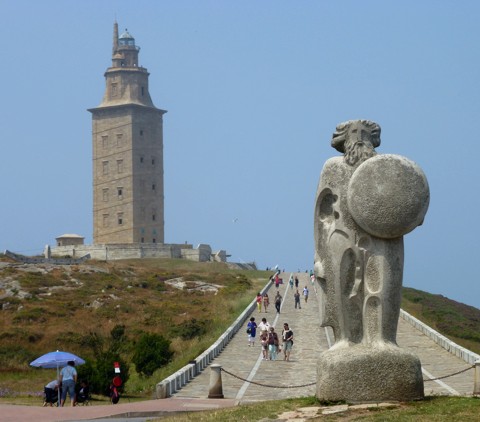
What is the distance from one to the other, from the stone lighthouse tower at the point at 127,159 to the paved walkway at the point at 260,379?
64.3 m

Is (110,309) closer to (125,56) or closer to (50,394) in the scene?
(50,394)

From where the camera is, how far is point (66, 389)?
72.6 feet

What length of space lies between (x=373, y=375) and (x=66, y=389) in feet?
34.8

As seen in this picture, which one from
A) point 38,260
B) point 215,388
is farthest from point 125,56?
point 215,388

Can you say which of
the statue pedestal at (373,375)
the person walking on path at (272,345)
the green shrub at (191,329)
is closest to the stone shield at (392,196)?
the statue pedestal at (373,375)

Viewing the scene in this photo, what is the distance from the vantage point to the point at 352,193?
13.0 m

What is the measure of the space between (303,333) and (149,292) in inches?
1197

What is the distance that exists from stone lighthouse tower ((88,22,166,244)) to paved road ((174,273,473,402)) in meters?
63.4

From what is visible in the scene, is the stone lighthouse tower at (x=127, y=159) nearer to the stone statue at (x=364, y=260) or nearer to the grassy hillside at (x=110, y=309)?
the grassy hillside at (x=110, y=309)

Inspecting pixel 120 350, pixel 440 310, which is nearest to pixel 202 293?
pixel 440 310

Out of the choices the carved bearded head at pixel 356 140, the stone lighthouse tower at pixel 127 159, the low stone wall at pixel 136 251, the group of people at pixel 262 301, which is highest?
the stone lighthouse tower at pixel 127 159


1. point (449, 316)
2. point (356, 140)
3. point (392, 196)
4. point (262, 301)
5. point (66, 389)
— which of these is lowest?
point (66, 389)

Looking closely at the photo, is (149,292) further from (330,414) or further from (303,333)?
(330,414)

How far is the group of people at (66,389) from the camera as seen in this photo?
72.1 ft
